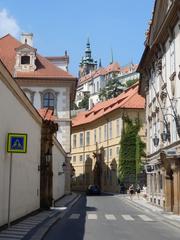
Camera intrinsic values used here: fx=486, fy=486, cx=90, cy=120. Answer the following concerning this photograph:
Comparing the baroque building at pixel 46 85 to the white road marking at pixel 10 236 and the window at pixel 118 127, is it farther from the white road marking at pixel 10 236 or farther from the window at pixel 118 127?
the white road marking at pixel 10 236

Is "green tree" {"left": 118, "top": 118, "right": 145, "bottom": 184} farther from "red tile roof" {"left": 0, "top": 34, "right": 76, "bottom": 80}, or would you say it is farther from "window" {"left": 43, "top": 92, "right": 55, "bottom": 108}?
"red tile roof" {"left": 0, "top": 34, "right": 76, "bottom": 80}

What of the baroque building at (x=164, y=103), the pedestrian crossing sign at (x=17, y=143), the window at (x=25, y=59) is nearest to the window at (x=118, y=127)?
the window at (x=25, y=59)

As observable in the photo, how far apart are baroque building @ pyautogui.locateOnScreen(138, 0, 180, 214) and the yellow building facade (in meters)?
27.8

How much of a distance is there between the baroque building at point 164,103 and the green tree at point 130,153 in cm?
2254

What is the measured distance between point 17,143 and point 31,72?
4021 centimetres

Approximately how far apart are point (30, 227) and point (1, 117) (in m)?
4.18

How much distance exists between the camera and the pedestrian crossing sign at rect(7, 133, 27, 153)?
15.0m

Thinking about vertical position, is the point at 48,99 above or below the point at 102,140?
above

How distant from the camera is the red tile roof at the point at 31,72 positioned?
53906 millimetres

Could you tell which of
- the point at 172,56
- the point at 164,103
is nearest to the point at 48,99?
the point at 164,103

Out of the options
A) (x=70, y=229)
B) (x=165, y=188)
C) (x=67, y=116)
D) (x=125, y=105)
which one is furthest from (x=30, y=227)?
(x=125, y=105)

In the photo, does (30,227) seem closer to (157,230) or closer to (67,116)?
(157,230)

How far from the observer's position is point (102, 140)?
76562 mm

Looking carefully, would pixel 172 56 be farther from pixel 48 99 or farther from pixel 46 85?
pixel 46 85
